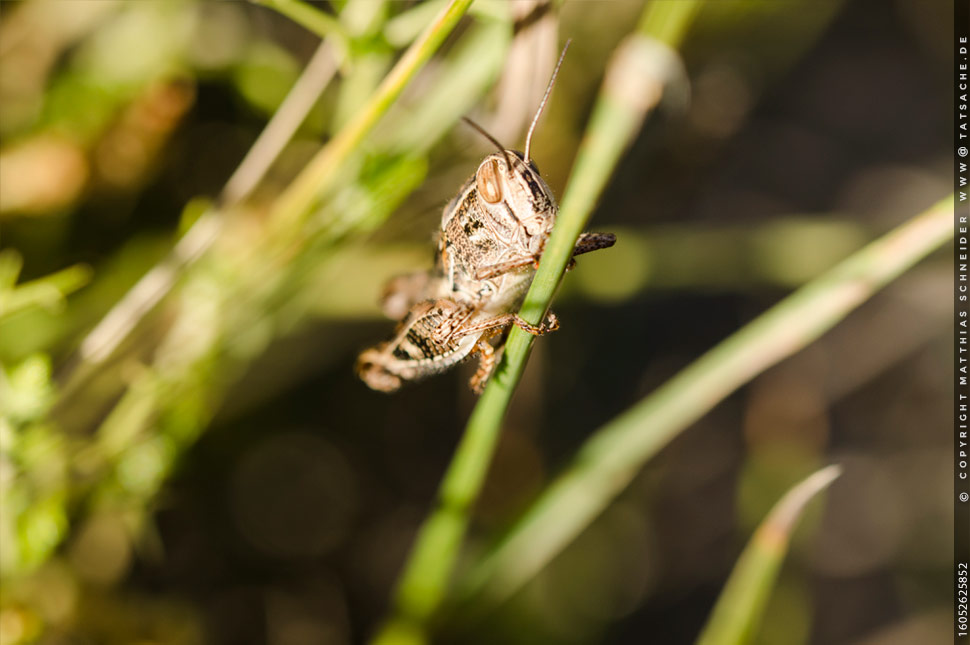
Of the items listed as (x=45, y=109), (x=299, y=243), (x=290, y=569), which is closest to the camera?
(x=299, y=243)

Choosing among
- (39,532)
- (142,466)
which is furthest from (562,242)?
(39,532)

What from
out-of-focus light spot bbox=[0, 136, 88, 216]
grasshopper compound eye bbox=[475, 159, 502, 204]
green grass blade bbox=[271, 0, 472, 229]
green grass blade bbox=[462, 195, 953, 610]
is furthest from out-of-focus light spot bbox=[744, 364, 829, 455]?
out-of-focus light spot bbox=[0, 136, 88, 216]

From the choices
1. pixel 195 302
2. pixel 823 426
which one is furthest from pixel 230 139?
pixel 823 426

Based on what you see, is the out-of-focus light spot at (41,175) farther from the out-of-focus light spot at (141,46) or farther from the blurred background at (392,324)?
the out-of-focus light spot at (141,46)

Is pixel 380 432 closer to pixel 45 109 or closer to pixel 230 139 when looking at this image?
pixel 230 139

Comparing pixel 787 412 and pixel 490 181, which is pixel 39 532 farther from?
pixel 787 412

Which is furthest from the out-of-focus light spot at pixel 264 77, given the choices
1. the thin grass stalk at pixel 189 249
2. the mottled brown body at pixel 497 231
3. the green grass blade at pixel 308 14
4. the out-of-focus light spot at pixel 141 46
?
the mottled brown body at pixel 497 231
